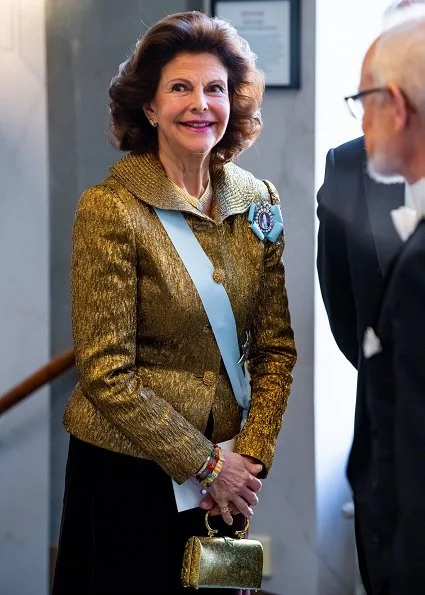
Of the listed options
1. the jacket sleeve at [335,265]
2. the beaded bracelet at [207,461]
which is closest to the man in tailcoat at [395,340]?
the jacket sleeve at [335,265]

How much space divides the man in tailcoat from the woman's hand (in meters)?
0.58

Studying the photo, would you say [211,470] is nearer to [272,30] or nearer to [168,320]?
[168,320]

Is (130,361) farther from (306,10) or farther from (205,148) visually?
(306,10)

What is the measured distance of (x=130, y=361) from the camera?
80.1 inches

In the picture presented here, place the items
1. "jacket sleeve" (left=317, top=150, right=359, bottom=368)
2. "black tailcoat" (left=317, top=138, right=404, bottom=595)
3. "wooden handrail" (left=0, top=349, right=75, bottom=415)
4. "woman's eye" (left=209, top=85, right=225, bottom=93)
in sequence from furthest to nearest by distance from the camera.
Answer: "wooden handrail" (left=0, top=349, right=75, bottom=415), "woman's eye" (left=209, top=85, right=225, bottom=93), "jacket sleeve" (left=317, top=150, right=359, bottom=368), "black tailcoat" (left=317, top=138, right=404, bottom=595)

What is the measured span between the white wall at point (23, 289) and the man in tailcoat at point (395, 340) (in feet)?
5.30

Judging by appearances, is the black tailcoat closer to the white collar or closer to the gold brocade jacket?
the white collar

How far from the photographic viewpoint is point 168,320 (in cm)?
205

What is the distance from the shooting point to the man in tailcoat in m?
1.43

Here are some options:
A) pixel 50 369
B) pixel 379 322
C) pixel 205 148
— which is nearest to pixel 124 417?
pixel 205 148

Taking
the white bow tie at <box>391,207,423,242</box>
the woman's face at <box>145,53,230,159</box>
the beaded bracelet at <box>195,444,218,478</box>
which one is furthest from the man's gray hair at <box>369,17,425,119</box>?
the beaded bracelet at <box>195,444,218,478</box>

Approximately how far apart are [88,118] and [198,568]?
4.74 ft

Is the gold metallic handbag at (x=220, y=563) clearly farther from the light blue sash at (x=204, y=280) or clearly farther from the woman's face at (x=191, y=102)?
the woman's face at (x=191, y=102)

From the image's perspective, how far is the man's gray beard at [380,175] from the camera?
1.49 metres
